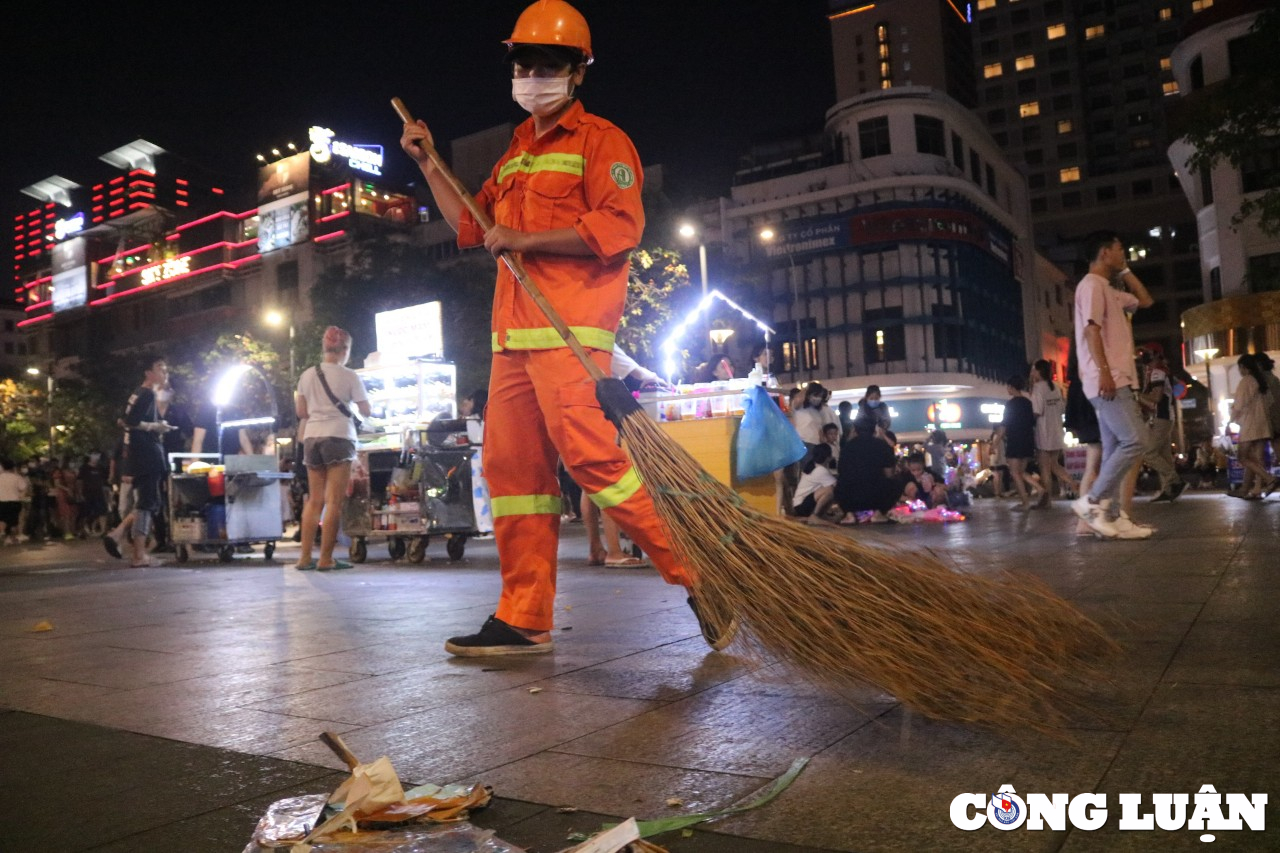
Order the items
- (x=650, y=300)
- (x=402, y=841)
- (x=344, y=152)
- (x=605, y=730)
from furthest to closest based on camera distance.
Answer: (x=344, y=152), (x=650, y=300), (x=605, y=730), (x=402, y=841)

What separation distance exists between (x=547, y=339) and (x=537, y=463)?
1.53 feet

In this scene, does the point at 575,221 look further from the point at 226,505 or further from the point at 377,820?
the point at 226,505

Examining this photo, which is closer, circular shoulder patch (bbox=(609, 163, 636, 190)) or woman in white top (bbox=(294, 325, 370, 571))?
circular shoulder patch (bbox=(609, 163, 636, 190))

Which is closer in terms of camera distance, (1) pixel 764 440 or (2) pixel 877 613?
(2) pixel 877 613

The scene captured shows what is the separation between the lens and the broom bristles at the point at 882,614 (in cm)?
244

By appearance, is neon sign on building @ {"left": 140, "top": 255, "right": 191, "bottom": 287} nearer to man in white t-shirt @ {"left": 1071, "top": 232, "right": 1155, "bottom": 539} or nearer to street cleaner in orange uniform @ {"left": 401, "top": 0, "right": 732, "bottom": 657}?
man in white t-shirt @ {"left": 1071, "top": 232, "right": 1155, "bottom": 539}

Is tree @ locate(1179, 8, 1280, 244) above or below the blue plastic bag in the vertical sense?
above

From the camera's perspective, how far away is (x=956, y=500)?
1314 centimetres

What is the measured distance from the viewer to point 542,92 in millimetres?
3717

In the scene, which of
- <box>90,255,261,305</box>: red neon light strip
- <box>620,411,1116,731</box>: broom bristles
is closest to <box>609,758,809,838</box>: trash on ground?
<box>620,411,1116,731</box>: broom bristles

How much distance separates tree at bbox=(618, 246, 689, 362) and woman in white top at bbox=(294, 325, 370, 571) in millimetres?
21743

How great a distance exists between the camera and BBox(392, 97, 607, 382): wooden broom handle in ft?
11.3

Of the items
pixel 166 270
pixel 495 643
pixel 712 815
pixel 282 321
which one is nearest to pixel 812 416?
pixel 495 643

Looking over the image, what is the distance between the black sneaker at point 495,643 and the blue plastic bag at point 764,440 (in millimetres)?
4144
